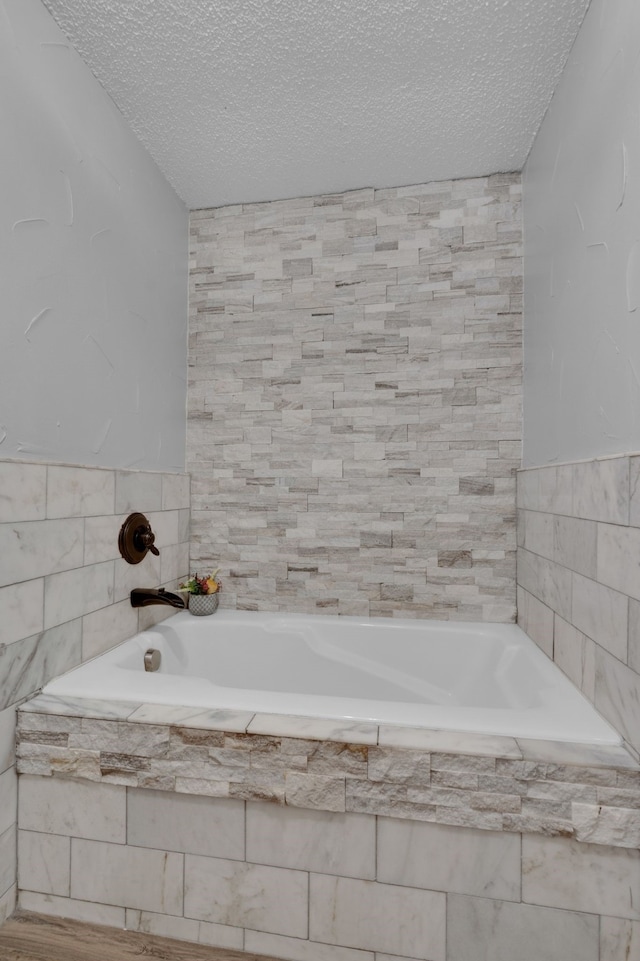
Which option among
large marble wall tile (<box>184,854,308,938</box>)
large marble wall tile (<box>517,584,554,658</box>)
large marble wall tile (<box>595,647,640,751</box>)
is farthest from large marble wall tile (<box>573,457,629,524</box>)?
large marble wall tile (<box>184,854,308,938</box>)

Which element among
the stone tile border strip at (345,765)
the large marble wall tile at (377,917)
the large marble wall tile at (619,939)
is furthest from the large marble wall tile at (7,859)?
the large marble wall tile at (619,939)

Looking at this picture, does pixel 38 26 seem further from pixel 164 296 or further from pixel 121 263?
pixel 164 296

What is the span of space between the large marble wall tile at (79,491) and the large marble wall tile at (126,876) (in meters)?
0.86

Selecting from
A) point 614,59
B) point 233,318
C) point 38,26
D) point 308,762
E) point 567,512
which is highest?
point 38,26

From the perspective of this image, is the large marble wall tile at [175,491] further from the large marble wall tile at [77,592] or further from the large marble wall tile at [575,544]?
the large marble wall tile at [575,544]

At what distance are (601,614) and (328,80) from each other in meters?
1.81

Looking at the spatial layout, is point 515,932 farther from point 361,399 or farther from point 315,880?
point 361,399

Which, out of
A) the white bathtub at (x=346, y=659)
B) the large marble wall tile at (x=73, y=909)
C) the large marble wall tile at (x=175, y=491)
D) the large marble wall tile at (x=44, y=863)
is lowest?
the large marble wall tile at (x=73, y=909)

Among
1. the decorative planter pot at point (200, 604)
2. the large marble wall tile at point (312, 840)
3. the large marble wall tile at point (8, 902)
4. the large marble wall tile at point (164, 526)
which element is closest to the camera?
the large marble wall tile at point (312, 840)

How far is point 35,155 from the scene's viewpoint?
1343 millimetres

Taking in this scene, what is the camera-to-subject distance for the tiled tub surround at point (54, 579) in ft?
4.02

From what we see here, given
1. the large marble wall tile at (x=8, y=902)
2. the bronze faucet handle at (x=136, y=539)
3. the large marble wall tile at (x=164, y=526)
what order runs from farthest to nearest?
1. the large marble wall tile at (x=164, y=526)
2. the bronze faucet handle at (x=136, y=539)
3. the large marble wall tile at (x=8, y=902)

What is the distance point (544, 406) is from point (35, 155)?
176cm

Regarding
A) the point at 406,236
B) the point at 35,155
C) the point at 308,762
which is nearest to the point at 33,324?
the point at 35,155
